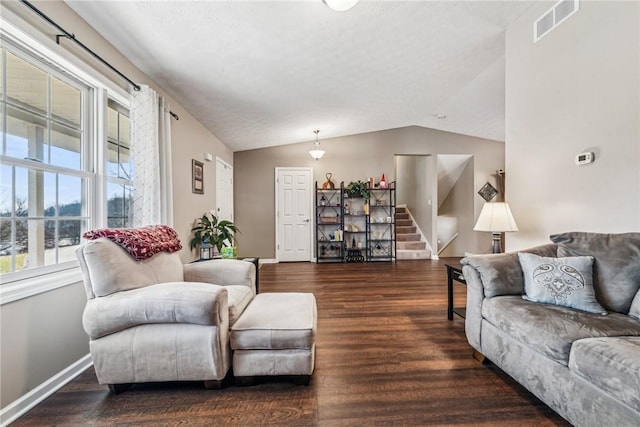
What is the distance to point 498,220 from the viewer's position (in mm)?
2609

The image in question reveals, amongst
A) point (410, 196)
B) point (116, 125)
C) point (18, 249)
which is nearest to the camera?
point (18, 249)

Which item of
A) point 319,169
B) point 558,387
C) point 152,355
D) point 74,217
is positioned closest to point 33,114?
point 74,217

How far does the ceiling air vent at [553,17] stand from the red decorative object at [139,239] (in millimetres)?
3713

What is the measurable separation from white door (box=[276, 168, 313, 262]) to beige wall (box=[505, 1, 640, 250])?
155 inches

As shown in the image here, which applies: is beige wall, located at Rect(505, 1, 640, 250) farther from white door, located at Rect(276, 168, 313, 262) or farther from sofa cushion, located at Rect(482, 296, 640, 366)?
white door, located at Rect(276, 168, 313, 262)

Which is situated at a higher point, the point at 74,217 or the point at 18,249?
the point at 74,217

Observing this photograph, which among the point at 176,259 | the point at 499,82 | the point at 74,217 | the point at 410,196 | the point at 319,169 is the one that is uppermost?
the point at 499,82

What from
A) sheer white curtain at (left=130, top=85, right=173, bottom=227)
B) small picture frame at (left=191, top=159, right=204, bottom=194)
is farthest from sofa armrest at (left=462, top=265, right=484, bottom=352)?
small picture frame at (left=191, top=159, right=204, bottom=194)

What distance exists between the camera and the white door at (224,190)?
501cm

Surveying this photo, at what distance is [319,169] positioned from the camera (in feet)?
20.6

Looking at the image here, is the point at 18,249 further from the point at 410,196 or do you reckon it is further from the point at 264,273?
the point at 410,196

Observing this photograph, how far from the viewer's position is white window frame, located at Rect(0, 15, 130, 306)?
1518mm

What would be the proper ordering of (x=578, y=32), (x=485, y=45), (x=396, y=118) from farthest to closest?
(x=396, y=118) < (x=485, y=45) < (x=578, y=32)

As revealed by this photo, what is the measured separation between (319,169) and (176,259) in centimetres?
430
